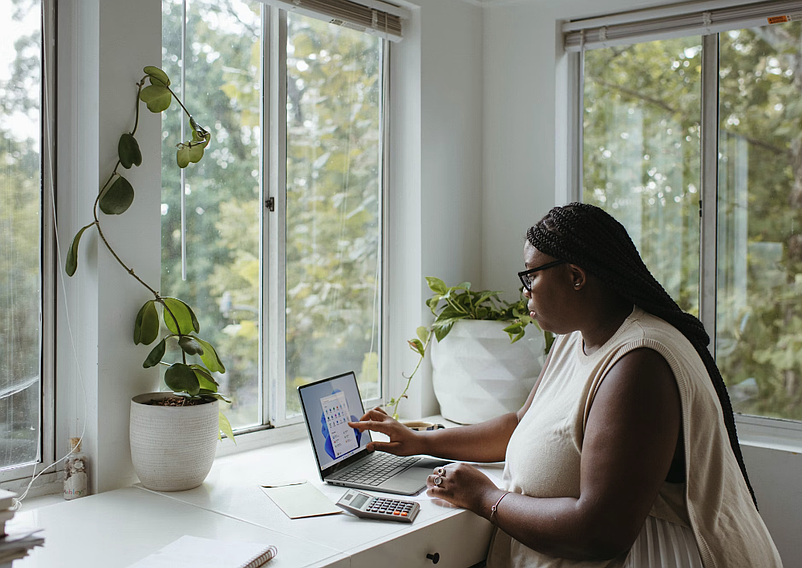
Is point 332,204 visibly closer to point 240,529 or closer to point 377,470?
point 377,470

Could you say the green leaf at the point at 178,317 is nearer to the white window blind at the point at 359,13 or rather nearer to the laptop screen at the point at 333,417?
the laptop screen at the point at 333,417

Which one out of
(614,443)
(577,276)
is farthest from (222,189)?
(614,443)

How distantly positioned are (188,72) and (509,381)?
1311 mm

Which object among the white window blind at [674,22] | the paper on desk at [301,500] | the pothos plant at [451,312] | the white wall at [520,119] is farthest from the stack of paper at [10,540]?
the white window blind at [674,22]

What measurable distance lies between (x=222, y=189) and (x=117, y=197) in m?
0.44

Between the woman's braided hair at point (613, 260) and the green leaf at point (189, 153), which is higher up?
the green leaf at point (189, 153)

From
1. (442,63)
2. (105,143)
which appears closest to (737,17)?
(442,63)

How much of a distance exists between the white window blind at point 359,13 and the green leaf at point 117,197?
745 millimetres

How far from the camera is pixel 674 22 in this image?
7.95ft

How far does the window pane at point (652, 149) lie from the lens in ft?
8.11

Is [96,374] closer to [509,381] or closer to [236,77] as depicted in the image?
[236,77]

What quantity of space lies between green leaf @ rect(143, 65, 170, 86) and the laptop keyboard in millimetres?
1028

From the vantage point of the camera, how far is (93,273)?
171 centimetres

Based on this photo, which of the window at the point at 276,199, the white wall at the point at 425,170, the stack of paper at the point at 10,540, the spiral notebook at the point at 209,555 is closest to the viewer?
the stack of paper at the point at 10,540
